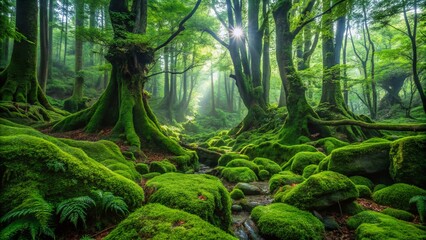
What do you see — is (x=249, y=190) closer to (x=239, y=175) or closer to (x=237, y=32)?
(x=239, y=175)

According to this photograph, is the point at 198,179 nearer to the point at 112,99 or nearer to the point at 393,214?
the point at 393,214

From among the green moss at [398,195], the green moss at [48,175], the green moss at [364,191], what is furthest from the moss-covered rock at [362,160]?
the green moss at [48,175]

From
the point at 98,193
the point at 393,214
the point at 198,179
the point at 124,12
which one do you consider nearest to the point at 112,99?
the point at 124,12

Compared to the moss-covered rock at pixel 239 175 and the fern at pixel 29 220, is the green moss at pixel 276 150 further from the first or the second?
the fern at pixel 29 220

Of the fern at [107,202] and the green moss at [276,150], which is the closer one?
the fern at [107,202]

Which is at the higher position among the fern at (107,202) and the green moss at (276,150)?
the fern at (107,202)

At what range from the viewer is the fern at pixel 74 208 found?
214 centimetres

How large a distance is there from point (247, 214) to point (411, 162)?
3.56 metres

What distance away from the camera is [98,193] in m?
2.55

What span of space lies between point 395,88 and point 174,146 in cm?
2926

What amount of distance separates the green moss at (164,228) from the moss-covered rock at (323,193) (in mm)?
2486

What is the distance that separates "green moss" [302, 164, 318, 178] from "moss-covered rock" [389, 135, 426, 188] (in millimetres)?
1863

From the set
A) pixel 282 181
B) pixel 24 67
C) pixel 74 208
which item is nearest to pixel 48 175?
pixel 74 208

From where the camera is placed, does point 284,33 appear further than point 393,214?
Yes
